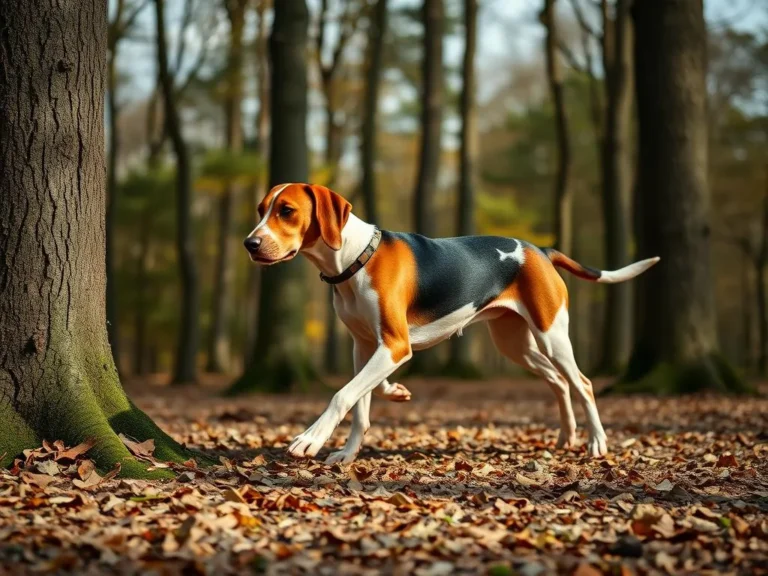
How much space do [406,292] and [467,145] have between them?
14863 mm

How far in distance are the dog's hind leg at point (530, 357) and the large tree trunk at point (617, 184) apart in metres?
12.8

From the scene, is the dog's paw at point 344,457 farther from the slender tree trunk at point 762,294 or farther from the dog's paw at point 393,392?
the slender tree trunk at point 762,294

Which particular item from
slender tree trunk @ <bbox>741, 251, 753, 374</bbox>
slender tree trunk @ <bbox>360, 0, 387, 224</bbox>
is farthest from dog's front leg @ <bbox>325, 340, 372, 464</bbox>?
slender tree trunk @ <bbox>741, 251, 753, 374</bbox>

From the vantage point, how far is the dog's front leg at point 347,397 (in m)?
5.09

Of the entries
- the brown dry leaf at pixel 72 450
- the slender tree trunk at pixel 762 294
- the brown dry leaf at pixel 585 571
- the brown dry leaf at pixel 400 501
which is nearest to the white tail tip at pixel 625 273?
the brown dry leaf at pixel 400 501

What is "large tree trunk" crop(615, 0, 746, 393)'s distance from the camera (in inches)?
467

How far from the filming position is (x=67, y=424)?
16.6 feet

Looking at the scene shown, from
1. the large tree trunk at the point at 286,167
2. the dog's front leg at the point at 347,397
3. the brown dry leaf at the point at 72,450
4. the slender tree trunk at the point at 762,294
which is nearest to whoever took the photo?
the brown dry leaf at the point at 72,450

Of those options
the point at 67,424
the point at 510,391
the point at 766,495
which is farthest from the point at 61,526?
the point at 510,391

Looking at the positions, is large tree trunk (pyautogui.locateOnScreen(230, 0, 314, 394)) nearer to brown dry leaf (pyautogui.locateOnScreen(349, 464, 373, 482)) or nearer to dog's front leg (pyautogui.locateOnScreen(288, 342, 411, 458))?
brown dry leaf (pyautogui.locateOnScreen(349, 464, 373, 482))

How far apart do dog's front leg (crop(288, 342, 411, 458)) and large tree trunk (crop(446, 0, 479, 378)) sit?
14214 millimetres

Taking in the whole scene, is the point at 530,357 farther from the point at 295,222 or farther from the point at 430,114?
the point at 430,114

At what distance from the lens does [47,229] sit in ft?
16.6

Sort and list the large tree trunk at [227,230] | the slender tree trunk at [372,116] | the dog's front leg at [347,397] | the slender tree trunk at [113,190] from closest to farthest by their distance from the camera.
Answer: the dog's front leg at [347,397] → the slender tree trunk at [113,190] → the slender tree trunk at [372,116] → the large tree trunk at [227,230]
